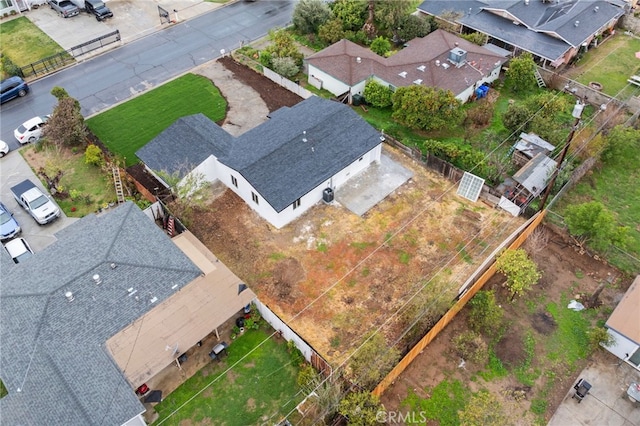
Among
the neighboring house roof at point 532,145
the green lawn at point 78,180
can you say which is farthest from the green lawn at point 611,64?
the green lawn at point 78,180

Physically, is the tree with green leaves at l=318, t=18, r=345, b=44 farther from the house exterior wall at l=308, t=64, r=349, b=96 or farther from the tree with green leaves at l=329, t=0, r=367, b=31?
the house exterior wall at l=308, t=64, r=349, b=96

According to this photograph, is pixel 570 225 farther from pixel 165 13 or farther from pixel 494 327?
pixel 165 13

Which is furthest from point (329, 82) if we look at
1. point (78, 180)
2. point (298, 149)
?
point (78, 180)

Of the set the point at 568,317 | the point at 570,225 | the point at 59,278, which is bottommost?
the point at 568,317

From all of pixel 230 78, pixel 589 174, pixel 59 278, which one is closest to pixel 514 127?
pixel 589 174

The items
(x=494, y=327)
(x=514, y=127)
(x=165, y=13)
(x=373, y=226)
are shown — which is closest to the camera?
(x=494, y=327)

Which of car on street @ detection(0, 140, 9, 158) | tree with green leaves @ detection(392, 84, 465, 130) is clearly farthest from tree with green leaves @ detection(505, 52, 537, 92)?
car on street @ detection(0, 140, 9, 158)
